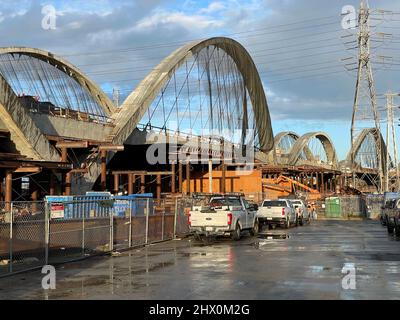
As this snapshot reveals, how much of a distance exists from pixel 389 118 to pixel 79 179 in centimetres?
4587

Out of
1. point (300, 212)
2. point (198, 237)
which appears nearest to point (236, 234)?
point (198, 237)

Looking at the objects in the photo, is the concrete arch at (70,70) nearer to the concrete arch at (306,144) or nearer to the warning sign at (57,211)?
the warning sign at (57,211)

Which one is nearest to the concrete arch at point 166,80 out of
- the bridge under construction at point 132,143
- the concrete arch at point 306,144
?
the bridge under construction at point 132,143

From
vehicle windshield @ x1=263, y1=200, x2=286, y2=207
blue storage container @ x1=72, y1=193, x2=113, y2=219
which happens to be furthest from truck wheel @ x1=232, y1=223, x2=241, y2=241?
vehicle windshield @ x1=263, y1=200, x2=286, y2=207

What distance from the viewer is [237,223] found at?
24.2 metres

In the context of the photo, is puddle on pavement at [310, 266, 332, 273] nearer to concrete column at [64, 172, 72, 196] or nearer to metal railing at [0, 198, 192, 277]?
metal railing at [0, 198, 192, 277]

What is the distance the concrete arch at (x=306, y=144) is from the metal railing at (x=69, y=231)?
9037 cm

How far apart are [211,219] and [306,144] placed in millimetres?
108399

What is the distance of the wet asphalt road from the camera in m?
10.1

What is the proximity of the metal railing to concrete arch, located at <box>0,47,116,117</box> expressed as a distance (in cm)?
3601

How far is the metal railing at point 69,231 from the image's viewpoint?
47.7 feet

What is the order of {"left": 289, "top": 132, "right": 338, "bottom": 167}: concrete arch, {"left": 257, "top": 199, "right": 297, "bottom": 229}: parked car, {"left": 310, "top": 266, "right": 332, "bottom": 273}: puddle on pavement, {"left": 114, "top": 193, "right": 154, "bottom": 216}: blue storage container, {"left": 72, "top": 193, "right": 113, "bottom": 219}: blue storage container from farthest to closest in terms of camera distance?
{"left": 289, "top": 132, "right": 338, "bottom": 167}: concrete arch
{"left": 257, "top": 199, "right": 297, "bottom": 229}: parked car
{"left": 114, "top": 193, "right": 154, "bottom": 216}: blue storage container
{"left": 72, "top": 193, "right": 113, "bottom": 219}: blue storage container
{"left": 310, "top": 266, "right": 332, "bottom": 273}: puddle on pavement

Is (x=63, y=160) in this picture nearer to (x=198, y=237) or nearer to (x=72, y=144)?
(x=72, y=144)

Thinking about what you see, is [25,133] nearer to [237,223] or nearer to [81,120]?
[81,120]
